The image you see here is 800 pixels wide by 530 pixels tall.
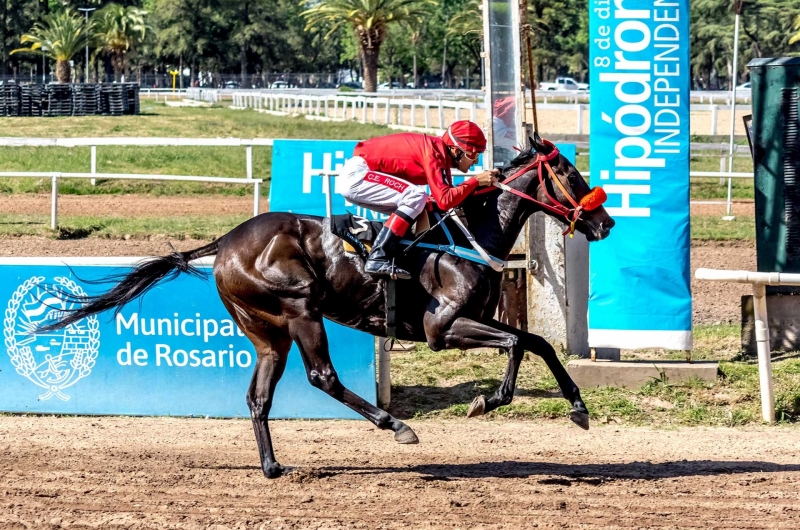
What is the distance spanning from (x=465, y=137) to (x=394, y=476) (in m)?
1.99

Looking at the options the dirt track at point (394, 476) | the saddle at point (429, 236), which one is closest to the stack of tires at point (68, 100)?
the dirt track at point (394, 476)

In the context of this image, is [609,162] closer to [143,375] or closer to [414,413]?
[414,413]

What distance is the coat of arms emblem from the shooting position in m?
7.74

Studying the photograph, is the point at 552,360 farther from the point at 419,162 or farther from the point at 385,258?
the point at 419,162

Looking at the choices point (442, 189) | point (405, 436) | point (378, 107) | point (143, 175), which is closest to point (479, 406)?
point (405, 436)

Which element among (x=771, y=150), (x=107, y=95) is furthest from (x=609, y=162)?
(x=107, y=95)

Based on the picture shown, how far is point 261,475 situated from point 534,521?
1.74 meters

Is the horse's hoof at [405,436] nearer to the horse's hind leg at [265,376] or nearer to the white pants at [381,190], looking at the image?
the horse's hind leg at [265,376]

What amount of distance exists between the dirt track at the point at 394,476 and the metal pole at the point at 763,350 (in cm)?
20

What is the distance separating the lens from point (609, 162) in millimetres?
8047

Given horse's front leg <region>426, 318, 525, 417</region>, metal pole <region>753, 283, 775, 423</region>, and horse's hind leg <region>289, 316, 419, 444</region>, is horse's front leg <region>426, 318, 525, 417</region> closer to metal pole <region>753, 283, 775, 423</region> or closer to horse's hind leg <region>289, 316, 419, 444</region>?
horse's hind leg <region>289, 316, 419, 444</region>

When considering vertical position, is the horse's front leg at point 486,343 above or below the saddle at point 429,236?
below

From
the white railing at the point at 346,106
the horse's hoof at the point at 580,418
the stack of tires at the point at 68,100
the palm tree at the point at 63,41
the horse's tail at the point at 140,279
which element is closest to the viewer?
the horse's hoof at the point at 580,418

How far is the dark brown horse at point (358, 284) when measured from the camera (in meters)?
6.11
